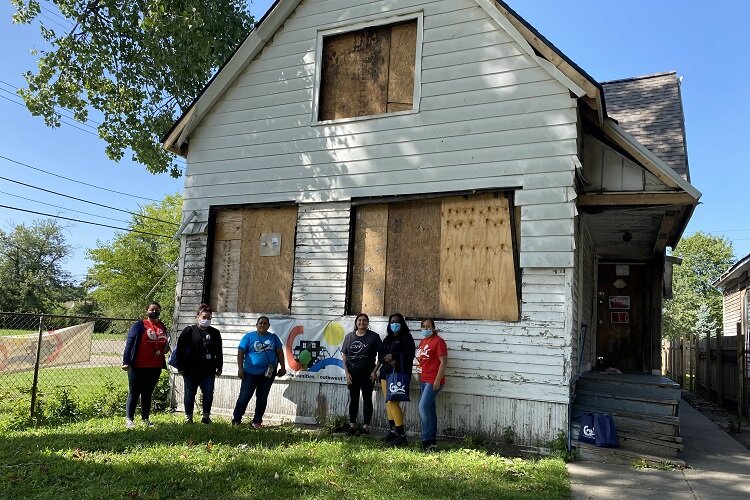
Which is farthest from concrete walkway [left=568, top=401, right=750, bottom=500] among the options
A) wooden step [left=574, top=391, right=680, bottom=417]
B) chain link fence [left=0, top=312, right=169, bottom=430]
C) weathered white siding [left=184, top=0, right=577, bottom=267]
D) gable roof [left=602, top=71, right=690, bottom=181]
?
chain link fence [left=0, top=312, right=169, bottom=430]

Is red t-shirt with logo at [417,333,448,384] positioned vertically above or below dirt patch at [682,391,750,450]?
above

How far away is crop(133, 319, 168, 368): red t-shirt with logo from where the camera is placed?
26.3 ft

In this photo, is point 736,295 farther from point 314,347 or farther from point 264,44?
point 264,44

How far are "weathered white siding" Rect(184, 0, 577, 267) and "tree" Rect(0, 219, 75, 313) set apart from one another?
54.6 meters

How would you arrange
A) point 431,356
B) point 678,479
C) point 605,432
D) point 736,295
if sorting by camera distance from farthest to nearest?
point 736,295, point 431,356, point 605,432, point 678,479

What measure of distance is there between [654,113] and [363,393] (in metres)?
7.52

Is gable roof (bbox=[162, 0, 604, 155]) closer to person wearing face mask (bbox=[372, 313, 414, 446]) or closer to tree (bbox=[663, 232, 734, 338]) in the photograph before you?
person wearing face mask (bbox=[372, 313, 414, 446])

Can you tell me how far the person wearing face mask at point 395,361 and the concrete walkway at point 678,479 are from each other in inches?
86.1

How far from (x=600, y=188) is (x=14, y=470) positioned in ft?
26.4

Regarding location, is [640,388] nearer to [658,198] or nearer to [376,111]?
[658,198]

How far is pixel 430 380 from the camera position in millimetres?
7273

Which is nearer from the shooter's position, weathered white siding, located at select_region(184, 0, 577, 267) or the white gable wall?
the white gable wall

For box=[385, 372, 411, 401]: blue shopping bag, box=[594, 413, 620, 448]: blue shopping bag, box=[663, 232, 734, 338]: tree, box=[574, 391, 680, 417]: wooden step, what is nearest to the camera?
Answer: box=[594, 413, 620, 448]: blue shopping bag

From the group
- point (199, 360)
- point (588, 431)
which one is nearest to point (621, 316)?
point (588, 431)
